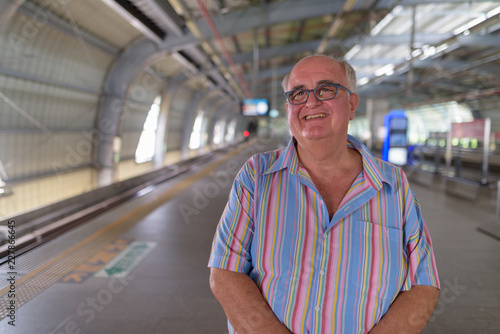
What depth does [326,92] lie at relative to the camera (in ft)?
5.27

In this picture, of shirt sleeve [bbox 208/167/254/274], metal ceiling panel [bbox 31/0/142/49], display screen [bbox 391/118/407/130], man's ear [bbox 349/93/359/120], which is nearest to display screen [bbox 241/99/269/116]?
display screen [bbox 391/118/407/130]

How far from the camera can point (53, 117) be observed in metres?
10.9

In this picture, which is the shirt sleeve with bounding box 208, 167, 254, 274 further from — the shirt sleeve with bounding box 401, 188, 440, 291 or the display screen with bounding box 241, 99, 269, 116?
the display screen with bounding box 241, 99, 269, 116

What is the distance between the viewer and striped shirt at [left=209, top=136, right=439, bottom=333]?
1.50m

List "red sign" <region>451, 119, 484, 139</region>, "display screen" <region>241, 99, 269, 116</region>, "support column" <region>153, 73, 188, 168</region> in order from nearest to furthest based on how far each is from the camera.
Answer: "red sign" <region>451, 119, 484, 139</region>, "display screen" <region>241, 99, 269, 116</region>, "support column" <region>153, 73, 188, 168</region>

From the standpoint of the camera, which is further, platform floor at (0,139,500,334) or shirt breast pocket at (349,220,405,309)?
platform floor at (0,139,500,334)

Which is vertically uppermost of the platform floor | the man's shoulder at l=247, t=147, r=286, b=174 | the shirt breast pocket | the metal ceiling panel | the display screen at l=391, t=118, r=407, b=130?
the metal ceiling panel

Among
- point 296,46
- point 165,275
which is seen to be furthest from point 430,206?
point 296,46

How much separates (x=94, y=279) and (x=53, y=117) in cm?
900

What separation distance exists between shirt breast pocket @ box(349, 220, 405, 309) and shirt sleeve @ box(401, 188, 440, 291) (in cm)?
6

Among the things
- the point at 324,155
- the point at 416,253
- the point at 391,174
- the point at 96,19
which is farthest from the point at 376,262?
the point at 96,19

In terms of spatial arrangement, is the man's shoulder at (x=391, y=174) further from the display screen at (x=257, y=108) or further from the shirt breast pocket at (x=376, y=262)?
the display screen at (x=257, y=108)

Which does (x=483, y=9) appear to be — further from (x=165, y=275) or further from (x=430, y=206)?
(x=165, y=275)

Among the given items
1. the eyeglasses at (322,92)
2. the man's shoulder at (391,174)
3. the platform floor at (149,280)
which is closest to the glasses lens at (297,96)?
the eyeglasses at (322,92)
